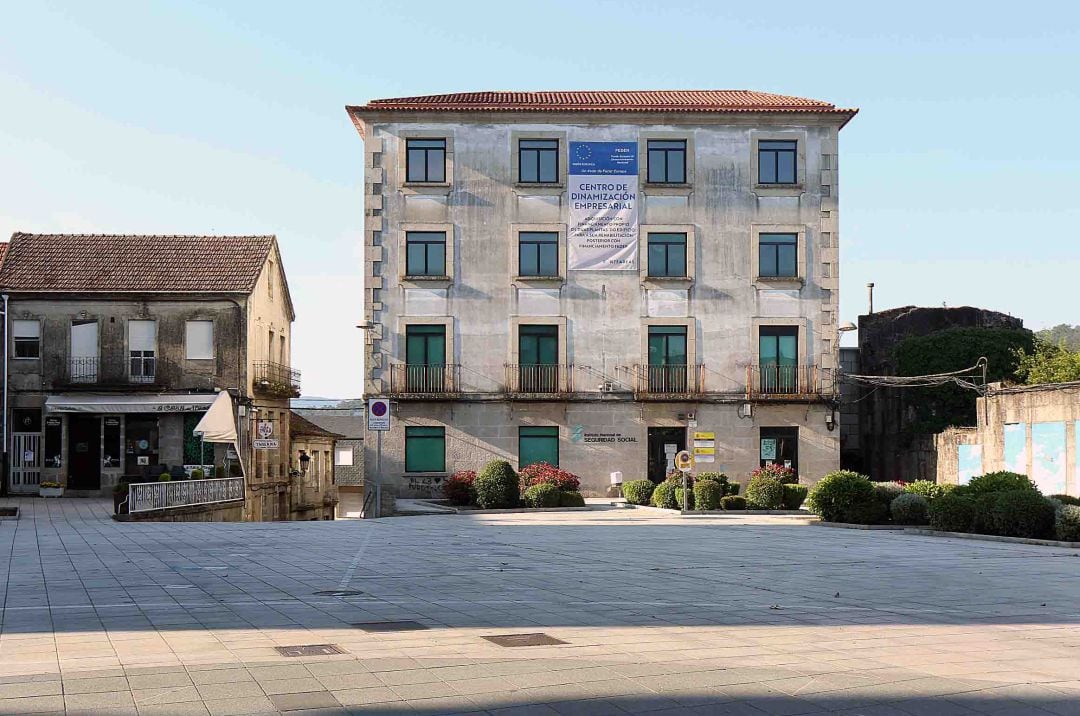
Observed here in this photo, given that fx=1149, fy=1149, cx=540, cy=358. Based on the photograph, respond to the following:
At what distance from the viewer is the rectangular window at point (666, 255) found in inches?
1517

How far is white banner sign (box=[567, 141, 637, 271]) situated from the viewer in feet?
126

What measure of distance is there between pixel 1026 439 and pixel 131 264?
30.8 m

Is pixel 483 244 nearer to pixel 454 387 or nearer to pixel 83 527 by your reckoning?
pixel 454 387

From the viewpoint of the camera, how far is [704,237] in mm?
38594

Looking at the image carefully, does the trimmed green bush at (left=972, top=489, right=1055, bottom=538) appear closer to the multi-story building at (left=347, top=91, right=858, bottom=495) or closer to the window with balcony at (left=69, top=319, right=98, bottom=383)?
the multi-story building at (left=347, top=91, right=858, bottom=495)

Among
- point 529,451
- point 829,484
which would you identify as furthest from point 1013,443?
point 529,451

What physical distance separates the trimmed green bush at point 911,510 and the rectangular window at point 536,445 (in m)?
15.3

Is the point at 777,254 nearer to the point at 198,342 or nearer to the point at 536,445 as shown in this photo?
the point at 536,445

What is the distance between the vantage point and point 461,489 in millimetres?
33188

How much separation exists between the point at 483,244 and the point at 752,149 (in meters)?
9.62

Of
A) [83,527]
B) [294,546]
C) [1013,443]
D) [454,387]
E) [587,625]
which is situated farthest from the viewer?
[454,387]

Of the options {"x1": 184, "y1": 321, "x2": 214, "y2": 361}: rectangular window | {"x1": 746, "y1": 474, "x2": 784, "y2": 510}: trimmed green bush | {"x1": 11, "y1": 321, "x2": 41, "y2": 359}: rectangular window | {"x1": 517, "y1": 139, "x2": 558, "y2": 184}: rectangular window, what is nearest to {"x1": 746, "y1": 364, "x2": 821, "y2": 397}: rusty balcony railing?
{"x1": 746, "y1": 474, "x2": 784, "y2": 510}: trimmed green bush

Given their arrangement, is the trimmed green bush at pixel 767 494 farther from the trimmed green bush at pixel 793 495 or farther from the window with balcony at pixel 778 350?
the window with balcony at pixel 778 350

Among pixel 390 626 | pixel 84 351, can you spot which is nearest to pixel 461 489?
pixel 84 351
